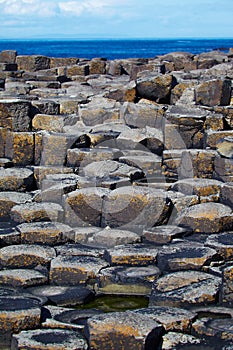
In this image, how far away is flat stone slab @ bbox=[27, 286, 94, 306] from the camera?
23.1ft

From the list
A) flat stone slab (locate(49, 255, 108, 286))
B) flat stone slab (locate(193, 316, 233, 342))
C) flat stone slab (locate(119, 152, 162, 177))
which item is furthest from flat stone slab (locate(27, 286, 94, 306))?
flat stone slab (locate(119, 152, 162, 177))

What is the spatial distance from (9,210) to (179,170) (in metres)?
2.95

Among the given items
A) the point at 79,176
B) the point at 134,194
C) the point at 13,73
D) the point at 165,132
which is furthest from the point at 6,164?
the point at 13,73

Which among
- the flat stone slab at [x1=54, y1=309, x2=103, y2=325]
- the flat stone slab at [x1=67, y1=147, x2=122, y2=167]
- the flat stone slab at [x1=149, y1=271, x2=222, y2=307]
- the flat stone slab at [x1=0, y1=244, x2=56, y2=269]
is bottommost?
the flat stone slab at [x1=54, y1=309, x2=103, y2=325]

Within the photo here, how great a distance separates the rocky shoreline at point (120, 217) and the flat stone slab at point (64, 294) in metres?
0.01

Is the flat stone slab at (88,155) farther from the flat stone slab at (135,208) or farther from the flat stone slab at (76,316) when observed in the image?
the flat stone slab at (76,316)

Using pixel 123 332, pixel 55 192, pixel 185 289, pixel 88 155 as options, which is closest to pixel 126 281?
pixel 185 289

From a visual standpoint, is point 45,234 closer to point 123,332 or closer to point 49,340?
point 49,340

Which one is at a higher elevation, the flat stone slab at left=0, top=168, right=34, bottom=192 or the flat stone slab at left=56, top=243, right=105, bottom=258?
the flat stone slab at left=0, top=168, right=34, bottom=192

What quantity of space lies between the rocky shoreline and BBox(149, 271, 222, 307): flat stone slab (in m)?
0.01

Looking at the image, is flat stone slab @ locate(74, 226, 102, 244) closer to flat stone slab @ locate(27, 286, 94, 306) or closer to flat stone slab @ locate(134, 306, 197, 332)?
flat stone slab @ locate(27, 286, 94, 306)

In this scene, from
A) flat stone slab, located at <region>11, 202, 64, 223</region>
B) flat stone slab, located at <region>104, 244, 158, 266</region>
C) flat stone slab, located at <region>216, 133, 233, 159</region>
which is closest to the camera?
flat stone slab, located at <region>104, 244, 158, 266</region>

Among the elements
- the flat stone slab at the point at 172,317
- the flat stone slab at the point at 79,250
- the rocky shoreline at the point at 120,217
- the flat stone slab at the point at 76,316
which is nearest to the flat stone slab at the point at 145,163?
the rocky shoreline at the point at 120,217

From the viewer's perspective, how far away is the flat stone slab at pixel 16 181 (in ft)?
35.0
